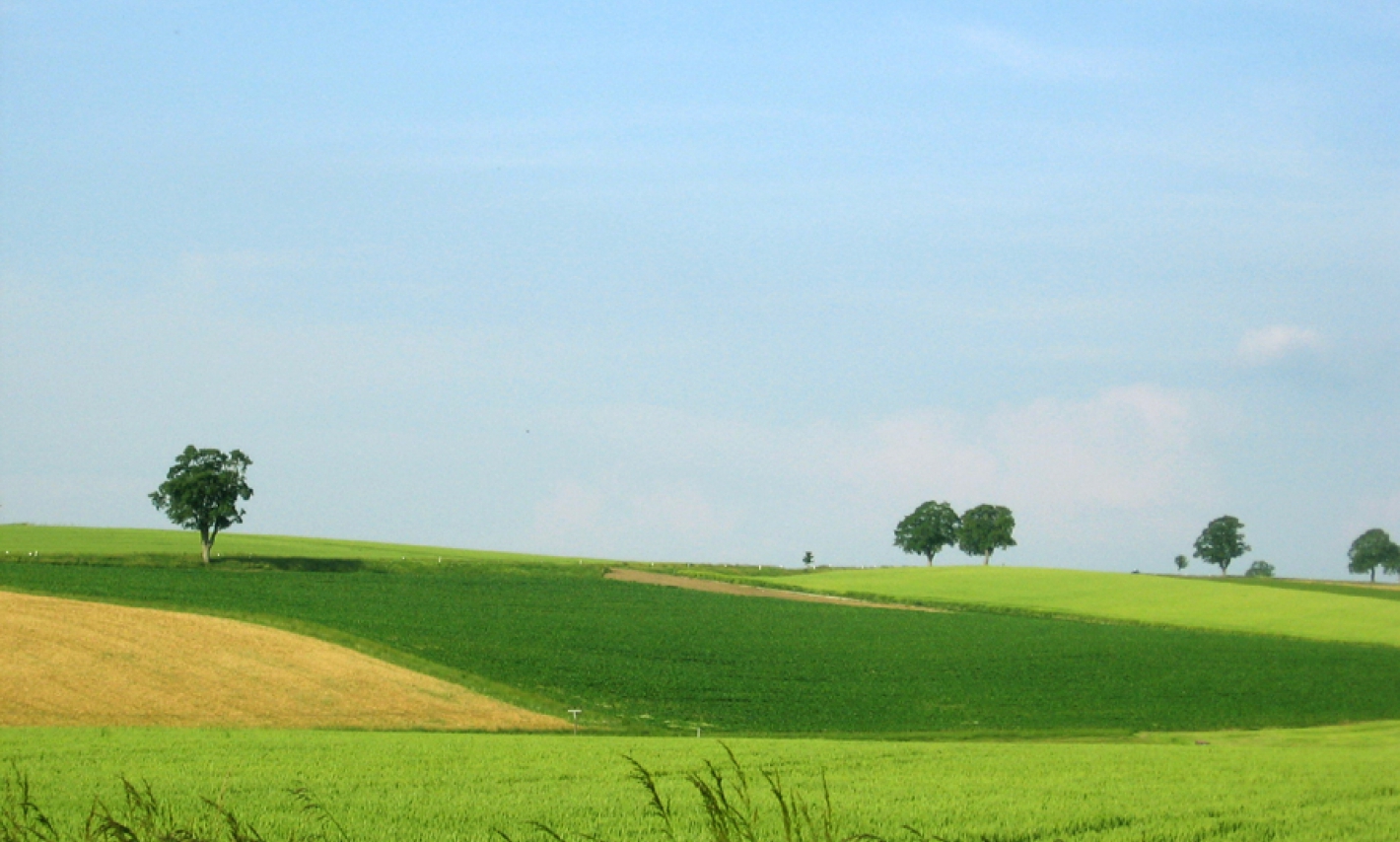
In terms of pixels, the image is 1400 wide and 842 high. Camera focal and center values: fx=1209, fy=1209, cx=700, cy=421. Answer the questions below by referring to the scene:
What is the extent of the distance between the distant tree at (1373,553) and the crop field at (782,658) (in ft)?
361

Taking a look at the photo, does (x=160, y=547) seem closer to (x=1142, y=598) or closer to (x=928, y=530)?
(x=1142, y=598)

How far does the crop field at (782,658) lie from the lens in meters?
35.4

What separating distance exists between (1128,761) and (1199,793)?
419 cm

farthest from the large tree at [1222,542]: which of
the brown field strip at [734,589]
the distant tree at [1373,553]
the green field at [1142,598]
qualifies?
the brown field strip at [734,589]

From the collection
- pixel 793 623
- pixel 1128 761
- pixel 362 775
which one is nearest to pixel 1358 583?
pixel 793 623

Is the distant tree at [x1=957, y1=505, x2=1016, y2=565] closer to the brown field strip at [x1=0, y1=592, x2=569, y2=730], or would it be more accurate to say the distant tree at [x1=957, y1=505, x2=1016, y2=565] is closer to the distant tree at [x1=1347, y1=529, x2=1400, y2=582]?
the distant tree at [x1=1347, y1=529, x2=1400, y2=582]

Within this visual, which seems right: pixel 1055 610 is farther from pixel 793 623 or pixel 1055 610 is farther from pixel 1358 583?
pixel 1358 583

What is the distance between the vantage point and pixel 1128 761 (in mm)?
19203

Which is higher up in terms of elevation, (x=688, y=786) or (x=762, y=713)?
(x=688, y=786)

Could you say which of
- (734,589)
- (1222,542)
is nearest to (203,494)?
(734,589)

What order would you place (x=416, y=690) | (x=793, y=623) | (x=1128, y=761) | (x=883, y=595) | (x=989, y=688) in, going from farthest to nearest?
(x=883, y=595) → (x=793, y=623) → (x=989, y=688) → (x=416, y=690) → (x=1128, y=761)

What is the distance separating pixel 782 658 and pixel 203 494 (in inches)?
1519

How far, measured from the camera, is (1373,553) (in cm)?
15288

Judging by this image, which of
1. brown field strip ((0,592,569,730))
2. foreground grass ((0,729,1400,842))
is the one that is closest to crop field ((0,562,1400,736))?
brown field strip ((0,592,569,730))
